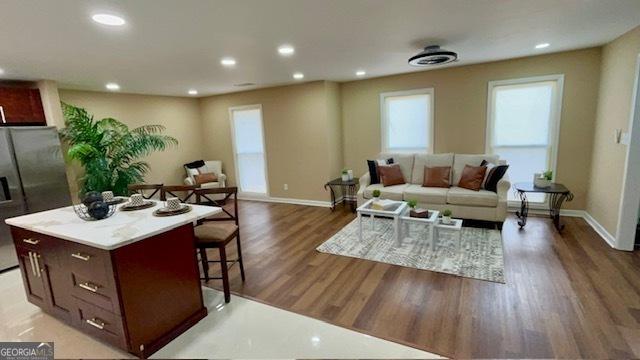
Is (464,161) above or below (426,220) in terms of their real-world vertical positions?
above

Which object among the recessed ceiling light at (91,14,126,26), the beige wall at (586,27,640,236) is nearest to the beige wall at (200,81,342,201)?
the recessed ceiling light at (91,14,126,26)

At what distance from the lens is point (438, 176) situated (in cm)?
461

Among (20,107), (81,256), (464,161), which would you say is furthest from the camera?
(464,161)

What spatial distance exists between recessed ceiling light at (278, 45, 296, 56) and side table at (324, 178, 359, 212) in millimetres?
2496

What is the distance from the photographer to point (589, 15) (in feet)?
8.61

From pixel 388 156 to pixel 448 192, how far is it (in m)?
1.27

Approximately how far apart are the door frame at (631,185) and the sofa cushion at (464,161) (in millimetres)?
1487

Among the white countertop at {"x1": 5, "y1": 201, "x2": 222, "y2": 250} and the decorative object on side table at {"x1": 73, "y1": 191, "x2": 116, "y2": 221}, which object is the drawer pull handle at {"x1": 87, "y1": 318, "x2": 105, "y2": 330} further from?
the decorative object on side table at {"x1": 73, "y1": 191, "x2": 116, "y2": 221}

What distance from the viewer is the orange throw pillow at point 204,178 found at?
6.23 metres

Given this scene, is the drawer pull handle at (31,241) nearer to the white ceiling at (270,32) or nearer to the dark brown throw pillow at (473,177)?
the white ceiling at (270,32)

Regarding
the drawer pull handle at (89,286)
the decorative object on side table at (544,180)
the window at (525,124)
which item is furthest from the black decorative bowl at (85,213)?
the window at (525,124)

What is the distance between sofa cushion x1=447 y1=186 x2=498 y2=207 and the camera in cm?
402

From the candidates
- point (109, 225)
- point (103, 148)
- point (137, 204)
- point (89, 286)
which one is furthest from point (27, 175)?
point (89, 286)

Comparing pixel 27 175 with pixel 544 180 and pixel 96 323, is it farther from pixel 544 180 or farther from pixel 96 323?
pixel 544 180
